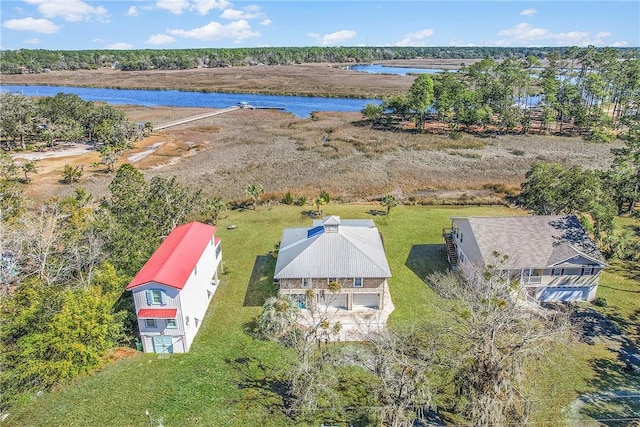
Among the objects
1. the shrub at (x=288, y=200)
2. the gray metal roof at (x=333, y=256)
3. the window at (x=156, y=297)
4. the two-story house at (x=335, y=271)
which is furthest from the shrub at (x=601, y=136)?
the window at (x=156, y=297)

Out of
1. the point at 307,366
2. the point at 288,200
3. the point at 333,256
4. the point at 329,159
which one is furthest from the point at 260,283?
the point at 329,159

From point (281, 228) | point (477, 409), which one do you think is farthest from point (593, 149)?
point (477, 409)

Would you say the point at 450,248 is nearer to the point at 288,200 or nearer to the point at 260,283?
the point at 260,283

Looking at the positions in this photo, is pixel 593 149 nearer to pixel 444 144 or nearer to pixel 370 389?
pixel 444 144

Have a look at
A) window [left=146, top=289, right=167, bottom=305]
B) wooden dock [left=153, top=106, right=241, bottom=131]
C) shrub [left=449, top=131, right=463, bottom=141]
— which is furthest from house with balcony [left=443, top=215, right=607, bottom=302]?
wooden dock [left=153, top=106, right=241, bottom=131]

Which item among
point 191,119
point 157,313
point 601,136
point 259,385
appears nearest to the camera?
point 259,385

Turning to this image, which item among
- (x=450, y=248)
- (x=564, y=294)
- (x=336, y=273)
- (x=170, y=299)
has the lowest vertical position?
(x=564, y=294)
